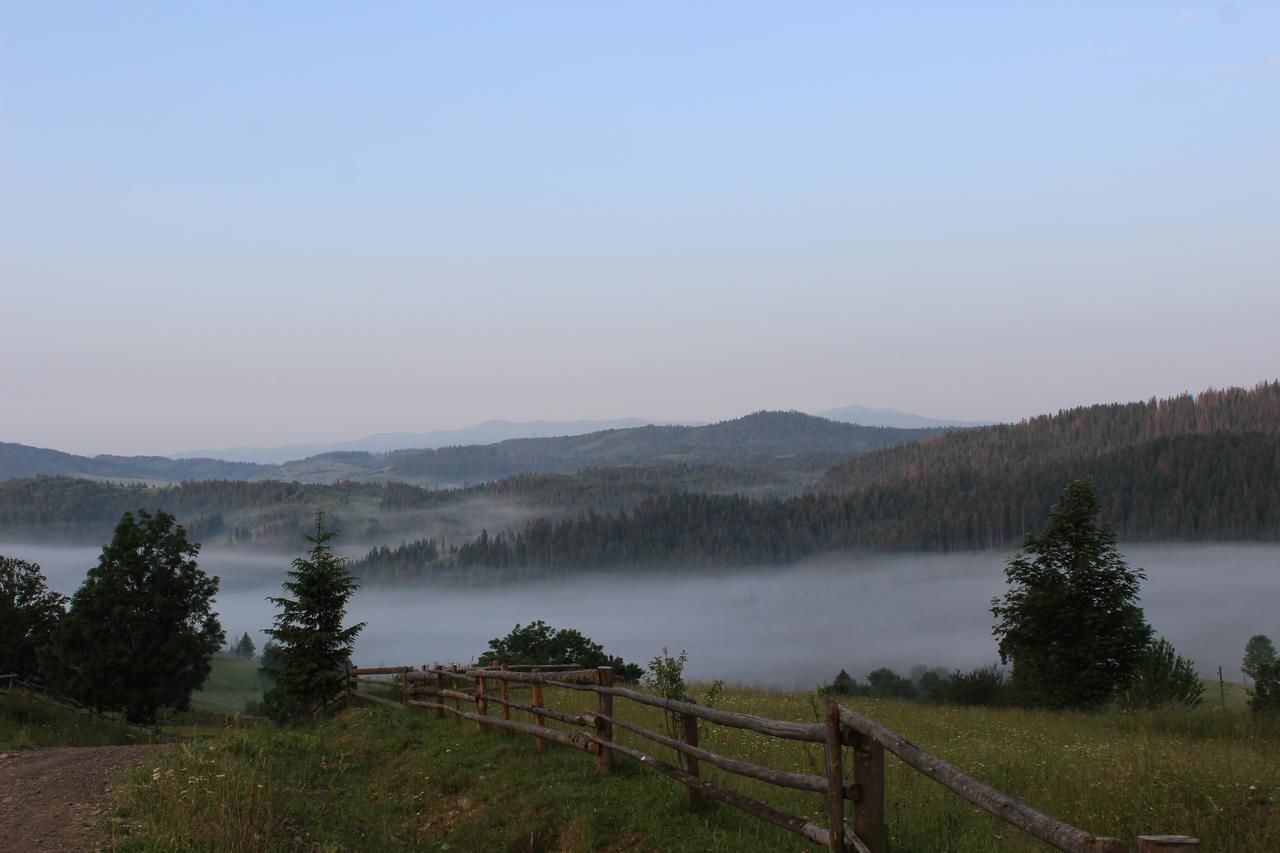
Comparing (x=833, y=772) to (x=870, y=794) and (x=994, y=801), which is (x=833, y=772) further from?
(x=994, y=801)

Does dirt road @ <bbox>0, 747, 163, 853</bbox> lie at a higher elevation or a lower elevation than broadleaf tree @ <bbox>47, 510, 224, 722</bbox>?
higher

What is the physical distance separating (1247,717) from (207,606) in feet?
144

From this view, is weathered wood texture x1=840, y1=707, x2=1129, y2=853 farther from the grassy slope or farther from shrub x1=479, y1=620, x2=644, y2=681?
shrub x1=479, y1=620, x2=644, y2=681

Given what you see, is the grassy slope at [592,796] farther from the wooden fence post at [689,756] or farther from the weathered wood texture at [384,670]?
the weathered wood texture at [384,670]

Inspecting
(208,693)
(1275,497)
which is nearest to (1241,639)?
(1275,497)

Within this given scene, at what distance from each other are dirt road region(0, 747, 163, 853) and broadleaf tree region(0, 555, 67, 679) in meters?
41.3

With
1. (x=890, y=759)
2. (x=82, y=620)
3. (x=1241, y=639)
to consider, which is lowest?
(x=1241, y=639)

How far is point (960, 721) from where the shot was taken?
20844mm

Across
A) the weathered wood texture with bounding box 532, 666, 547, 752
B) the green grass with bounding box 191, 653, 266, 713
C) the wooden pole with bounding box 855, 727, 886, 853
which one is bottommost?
the green grass with bounding box 191, 653, 266, 713

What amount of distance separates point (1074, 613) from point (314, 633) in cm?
2954

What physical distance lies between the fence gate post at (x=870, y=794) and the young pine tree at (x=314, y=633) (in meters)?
21.8

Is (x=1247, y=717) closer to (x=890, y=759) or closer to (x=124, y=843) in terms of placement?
(x=890, y=759)

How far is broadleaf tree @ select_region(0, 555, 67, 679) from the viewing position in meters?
50.5

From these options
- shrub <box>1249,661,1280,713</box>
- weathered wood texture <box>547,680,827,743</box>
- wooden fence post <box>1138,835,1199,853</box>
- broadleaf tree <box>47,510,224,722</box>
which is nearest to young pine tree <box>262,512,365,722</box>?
weathered wood texture <box>547,680,827,743</box>
